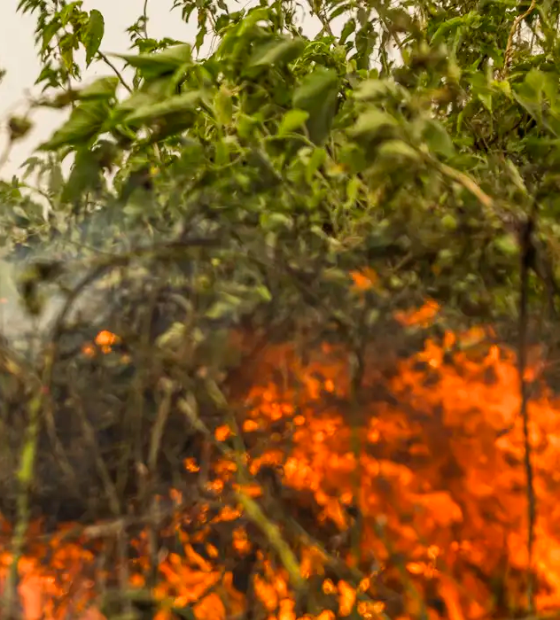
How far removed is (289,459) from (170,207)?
213 mm

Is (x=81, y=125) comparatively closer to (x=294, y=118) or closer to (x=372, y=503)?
(x=294, y=118)

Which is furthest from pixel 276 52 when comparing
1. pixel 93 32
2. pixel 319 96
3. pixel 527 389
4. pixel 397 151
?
pixel 93 32

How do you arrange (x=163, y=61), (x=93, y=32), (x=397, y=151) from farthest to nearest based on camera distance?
1. (x=93, y=32)
2. (x=163, y=61)
3. (x=397, y=151)

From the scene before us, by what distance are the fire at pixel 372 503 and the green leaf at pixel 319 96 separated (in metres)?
0.12

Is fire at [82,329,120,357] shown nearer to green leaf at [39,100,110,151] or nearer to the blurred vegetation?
the blurred vegetation

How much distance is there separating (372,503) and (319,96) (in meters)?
0.27

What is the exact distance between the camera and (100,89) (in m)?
0.54

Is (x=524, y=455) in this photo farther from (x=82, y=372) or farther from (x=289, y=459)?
(x=82, y=372)

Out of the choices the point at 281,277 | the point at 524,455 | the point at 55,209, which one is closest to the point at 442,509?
the point at 524,455

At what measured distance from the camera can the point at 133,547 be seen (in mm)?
515

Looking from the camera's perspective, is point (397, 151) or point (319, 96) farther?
point (319, 96)

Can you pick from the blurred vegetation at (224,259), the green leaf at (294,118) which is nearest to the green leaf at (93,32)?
the blurred vegetation at (224,259)

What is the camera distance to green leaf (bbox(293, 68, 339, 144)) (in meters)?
0.54

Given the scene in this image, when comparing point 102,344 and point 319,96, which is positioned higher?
point 319,96
